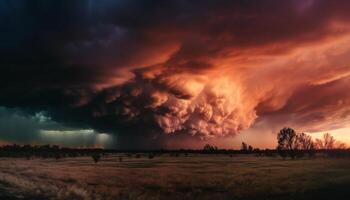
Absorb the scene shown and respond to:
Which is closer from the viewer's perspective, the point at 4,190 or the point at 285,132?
the point at 4,190

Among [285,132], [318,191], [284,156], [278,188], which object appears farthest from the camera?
[285,132]

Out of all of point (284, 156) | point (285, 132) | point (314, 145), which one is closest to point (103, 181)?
point (284, 156)

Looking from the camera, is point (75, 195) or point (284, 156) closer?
point (75, 195)

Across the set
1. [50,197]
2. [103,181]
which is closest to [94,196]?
[50,197]

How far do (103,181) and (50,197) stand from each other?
69.6 feet

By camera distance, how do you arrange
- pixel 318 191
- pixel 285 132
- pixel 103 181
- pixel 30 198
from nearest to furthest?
pixel 30 198 < pixel 318 191 < pixel 103 181 < pixel 285 132

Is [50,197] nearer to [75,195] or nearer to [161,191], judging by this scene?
[75,195]

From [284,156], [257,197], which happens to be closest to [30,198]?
[257,197]

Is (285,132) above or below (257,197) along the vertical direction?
above

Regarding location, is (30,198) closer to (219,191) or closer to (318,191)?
(219,191)

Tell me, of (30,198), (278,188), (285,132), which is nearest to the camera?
(30,198)

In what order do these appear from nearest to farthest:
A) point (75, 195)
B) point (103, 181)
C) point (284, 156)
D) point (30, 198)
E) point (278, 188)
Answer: point (30, 198)
point (75, 195)
point (278, 188)
point (103, 181)
point (284, 156)

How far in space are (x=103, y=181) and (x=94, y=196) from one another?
16.9 m

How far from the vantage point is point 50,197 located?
32.1m
